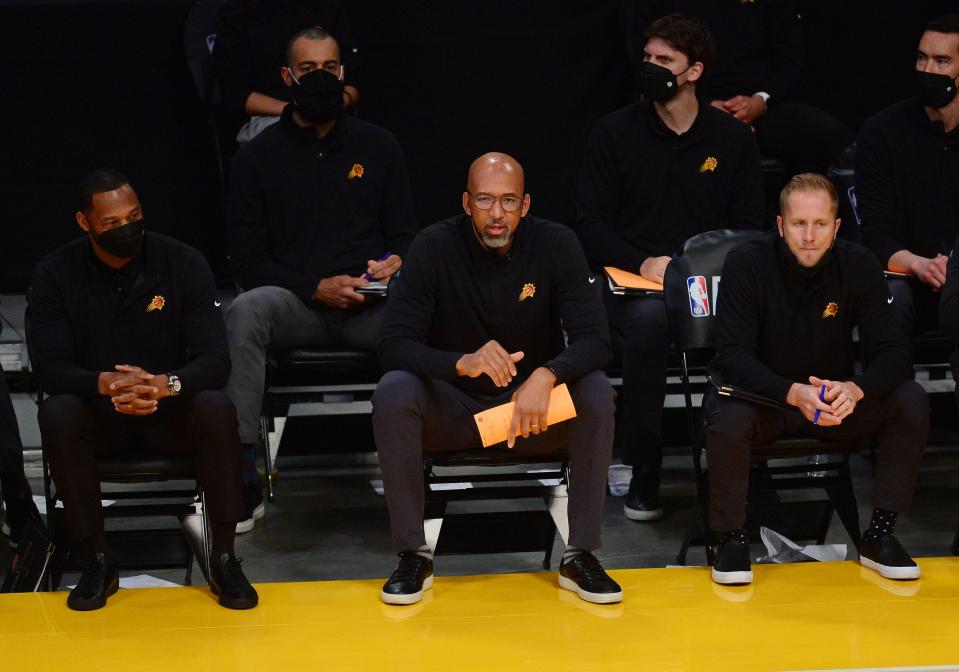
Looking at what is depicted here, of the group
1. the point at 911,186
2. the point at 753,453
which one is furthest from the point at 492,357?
Answer: the point at 911,186

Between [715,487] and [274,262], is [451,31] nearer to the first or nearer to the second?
[274,262]

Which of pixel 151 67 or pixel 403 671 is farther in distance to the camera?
pixel 151 67

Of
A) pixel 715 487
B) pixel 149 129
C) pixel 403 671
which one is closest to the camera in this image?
pixel 403 671

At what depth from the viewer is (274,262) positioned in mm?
5156

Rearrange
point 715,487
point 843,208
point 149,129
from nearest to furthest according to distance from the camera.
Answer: point 715,487 < point 843,208 < point 149,129

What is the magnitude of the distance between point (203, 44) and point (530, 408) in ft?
9.36

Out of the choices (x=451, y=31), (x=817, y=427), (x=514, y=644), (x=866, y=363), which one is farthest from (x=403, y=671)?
(x=451, y=31)

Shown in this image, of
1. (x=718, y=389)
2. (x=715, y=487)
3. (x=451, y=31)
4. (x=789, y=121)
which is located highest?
(x=451, y=31)

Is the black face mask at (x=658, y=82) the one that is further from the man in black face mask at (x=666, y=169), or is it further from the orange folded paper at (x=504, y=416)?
the orange folded paper at (x=504, y=416)

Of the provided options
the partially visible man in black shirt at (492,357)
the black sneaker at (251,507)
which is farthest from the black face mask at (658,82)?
the black sneaker at (251,507)

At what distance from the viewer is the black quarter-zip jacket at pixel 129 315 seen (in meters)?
4.07

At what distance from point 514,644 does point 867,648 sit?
0.90 m

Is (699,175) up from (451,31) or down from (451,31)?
down

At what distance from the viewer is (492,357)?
3840 millimetres
